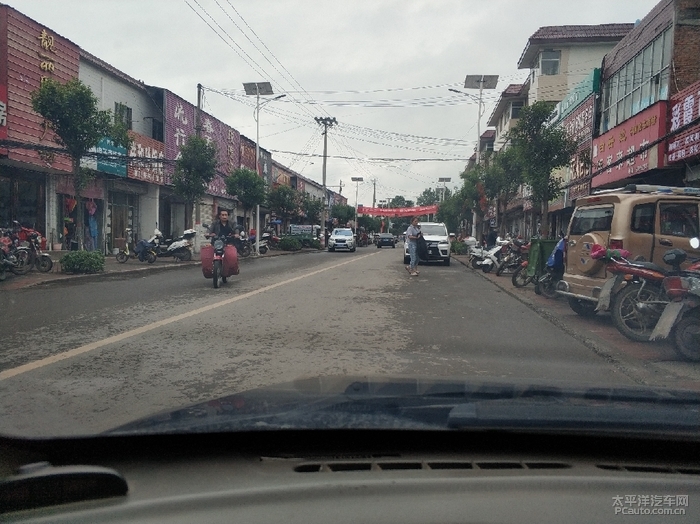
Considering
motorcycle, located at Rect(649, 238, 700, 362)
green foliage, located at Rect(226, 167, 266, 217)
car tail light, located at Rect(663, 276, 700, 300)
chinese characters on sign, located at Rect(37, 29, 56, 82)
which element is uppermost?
chinese characters on sign, located at Rect(37, 29, 56, 82)

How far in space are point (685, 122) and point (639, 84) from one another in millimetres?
4419

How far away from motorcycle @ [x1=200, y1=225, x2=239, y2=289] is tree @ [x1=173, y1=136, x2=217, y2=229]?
12330mm

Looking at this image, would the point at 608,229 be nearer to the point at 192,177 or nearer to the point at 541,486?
the point at 541,486

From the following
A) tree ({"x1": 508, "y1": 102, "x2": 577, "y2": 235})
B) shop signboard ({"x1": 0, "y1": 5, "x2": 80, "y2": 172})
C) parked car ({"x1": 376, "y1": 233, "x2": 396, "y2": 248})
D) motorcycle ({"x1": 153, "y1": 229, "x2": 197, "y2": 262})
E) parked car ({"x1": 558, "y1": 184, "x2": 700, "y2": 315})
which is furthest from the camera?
parked car ({"x1": 376, "y1": 233, "x2": 396, "y2": 248})

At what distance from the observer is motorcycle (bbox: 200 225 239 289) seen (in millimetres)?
12383

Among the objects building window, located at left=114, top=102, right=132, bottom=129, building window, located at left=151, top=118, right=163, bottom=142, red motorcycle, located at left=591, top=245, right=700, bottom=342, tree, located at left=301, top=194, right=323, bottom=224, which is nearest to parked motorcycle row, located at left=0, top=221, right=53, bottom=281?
building window, located at left=114, top=102, right=132, bottom=129

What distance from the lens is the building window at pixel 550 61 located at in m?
32.9

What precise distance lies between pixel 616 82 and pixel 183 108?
18849mm

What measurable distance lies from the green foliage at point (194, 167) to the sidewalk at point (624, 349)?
54.1 ft

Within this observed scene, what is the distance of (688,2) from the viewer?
15188 mm

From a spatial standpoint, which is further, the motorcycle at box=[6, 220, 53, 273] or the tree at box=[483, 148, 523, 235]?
the tree at box=[483, 148, 523, 235]

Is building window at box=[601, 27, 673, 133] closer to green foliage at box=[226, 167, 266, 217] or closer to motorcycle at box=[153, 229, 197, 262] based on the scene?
motorcycle at box=[153, 229, 197, 262]

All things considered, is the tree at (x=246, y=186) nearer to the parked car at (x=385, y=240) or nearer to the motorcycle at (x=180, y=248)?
the motorcycle at (x=180, y=248)

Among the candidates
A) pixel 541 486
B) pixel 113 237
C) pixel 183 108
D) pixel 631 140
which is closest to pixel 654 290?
pixel 541 486
